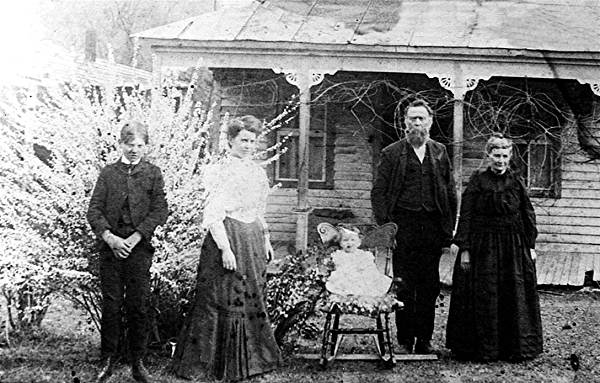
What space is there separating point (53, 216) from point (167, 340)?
1420 mm

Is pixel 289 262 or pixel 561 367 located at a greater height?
pixel 289 262

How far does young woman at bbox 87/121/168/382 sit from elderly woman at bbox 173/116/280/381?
36 cm

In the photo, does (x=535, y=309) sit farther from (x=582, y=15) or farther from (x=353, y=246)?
(x=582, y=15)

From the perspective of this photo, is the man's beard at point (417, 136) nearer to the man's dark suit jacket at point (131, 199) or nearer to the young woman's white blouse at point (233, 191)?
the young woman's white blouse at point (233, 191)

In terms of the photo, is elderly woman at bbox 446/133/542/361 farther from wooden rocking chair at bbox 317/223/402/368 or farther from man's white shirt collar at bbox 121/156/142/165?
man's white shirt collar at bbox 121/156/142/165

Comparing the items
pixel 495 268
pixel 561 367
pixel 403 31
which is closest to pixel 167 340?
pixel 495 268

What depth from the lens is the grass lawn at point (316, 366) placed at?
5699 mm

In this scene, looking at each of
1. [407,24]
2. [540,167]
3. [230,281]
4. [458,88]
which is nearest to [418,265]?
[230,281]

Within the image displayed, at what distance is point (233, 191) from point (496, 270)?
2363 millimetres

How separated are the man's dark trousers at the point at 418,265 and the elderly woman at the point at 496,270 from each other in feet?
0.66

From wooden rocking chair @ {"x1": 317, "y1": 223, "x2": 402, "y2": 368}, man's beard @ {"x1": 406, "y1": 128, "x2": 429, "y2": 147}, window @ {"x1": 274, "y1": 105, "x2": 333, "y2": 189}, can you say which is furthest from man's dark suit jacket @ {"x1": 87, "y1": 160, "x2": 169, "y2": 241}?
window @ {"x1": 274, "y1": 105, "x2": 333, "y2": 189}

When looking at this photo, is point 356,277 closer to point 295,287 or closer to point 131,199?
point 295,287

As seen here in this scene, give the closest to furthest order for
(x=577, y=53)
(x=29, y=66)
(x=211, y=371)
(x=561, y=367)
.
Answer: (x=211, y=371)
(x=561, y=367)
(x=577, y=53)
(x=29, y=66)

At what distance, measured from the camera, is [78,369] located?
19.1ft
